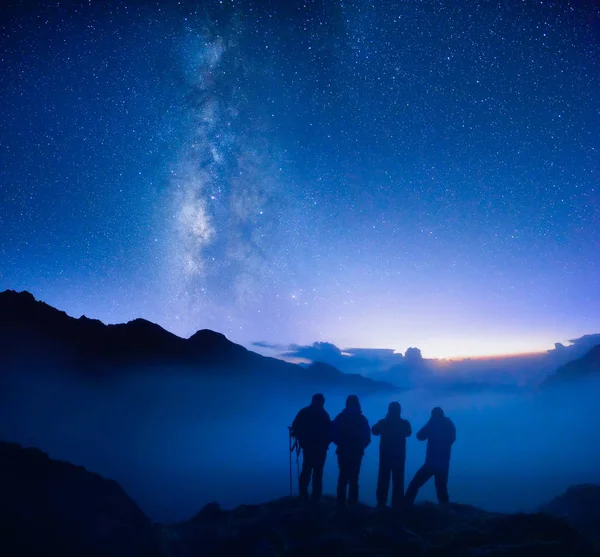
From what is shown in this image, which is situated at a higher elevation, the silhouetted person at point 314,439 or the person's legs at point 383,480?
the silhouetted person at point 314,439

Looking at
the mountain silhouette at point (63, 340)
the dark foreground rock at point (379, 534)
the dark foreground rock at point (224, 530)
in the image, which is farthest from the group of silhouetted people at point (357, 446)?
the mountain silhouette at point (63, 340)

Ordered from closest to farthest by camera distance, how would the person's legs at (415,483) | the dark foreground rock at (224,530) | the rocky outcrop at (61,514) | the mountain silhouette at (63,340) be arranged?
the rocky outcrop at (61,514), the dark foreground rock at (224,530), the person's legs at (415,483), the mountain silhouette at (63,340)

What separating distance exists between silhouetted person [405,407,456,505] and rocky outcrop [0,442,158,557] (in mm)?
6145

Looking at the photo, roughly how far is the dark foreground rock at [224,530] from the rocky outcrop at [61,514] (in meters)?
0.01

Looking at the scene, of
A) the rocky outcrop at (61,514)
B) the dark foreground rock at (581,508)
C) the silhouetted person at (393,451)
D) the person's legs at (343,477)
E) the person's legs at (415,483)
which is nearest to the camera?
the rocky outcrop at (61,514)

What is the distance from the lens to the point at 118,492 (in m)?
7.20

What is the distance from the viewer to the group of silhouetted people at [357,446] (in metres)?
8.89

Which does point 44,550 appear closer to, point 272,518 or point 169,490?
point 272,518

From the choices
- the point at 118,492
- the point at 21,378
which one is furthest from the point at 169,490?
the point at 21,378

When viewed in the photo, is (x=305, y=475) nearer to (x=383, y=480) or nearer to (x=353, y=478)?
(x=353, y=478)

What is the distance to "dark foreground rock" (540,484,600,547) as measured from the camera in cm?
998

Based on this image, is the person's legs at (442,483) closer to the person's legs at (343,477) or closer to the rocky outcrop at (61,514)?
the person's legs at (343,477)

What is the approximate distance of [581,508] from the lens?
12.6 metres

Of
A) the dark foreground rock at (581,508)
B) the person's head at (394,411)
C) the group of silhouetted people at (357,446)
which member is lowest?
the dark foreground rock at (581,508)
